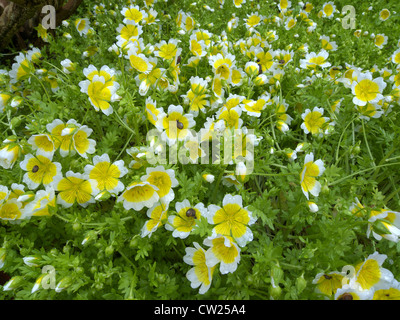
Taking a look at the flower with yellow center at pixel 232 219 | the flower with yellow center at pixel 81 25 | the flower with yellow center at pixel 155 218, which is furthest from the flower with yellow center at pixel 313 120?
the flower with yellow center at pixel 81 25

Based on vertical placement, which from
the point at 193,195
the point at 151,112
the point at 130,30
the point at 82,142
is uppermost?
the point at 130,30

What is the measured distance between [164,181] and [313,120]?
49.9 inches

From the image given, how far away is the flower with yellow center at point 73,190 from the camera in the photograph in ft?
4.96

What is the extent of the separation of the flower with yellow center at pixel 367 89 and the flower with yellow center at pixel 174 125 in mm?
1127

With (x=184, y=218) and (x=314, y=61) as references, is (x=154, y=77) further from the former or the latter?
(x=314, y=61)

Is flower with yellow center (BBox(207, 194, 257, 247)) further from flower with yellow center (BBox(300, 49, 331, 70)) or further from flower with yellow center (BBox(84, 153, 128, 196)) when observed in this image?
flower with yellow center (BBox(300, 49, 331, 70))

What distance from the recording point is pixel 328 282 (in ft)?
4.55

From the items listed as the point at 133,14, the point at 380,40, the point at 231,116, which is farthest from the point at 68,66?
the point at 380,40

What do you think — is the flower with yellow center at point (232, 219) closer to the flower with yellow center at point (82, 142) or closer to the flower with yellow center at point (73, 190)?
the flower with yellow center at point (73, 190)

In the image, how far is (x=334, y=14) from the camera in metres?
3.99

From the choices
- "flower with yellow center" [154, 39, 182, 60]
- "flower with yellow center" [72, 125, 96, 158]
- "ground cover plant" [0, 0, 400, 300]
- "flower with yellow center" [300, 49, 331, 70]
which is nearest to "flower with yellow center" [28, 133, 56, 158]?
"ground cover plant" [0, 0, 400, 300]

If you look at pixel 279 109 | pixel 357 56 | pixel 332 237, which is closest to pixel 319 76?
pixel 279 109
